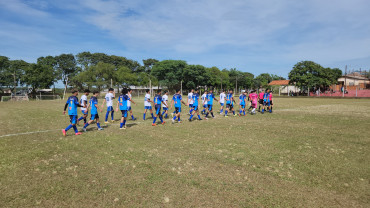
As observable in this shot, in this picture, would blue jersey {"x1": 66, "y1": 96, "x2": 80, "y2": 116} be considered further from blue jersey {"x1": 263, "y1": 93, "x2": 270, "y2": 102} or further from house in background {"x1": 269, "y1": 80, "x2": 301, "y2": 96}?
house in background {"x1": 269, "y1": 80, "x2": 301, "y2": 96}

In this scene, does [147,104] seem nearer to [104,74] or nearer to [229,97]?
[229,97]

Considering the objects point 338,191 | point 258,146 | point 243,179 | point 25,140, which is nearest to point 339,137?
point 258,146

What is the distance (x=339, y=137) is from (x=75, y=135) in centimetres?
1093

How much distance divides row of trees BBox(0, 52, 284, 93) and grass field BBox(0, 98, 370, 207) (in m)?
33.8

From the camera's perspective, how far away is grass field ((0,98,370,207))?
3900mm

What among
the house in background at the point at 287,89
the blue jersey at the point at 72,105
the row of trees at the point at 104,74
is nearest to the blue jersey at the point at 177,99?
the blue jersey at the point at 72,105

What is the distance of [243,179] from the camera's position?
471 centimetres

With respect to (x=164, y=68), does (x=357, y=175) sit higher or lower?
lower

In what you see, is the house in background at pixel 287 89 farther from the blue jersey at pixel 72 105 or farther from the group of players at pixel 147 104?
the blue jersey at pixel 72 105

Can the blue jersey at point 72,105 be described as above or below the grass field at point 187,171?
above

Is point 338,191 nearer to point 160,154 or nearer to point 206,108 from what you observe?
point 160,154

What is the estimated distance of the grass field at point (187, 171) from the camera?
12.8 ft

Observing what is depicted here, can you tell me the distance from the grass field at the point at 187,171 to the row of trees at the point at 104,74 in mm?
33792

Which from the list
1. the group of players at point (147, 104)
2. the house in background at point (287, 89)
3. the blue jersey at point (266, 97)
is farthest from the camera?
the house in background at point (287, 89)
